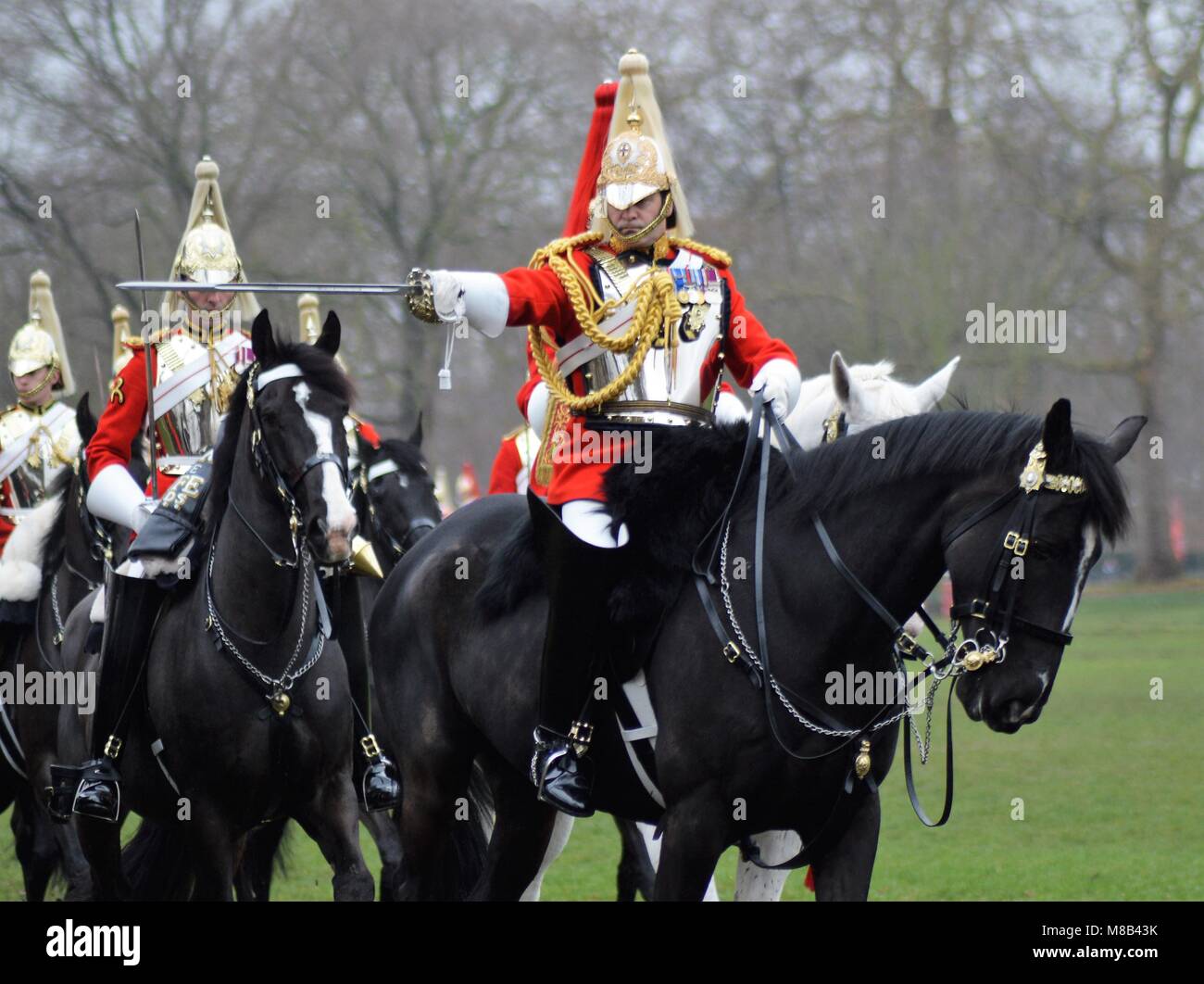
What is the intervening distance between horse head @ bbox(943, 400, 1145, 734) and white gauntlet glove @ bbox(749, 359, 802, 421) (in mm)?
985

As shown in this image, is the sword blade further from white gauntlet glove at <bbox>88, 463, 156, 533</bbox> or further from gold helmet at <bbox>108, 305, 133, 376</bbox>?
gold helmet at <bbox>108, 305, 133, 376</bbox>

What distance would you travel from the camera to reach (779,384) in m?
5.54

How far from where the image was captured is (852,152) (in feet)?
90.6

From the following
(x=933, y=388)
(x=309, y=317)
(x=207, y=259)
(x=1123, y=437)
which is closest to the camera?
(x=1123, y=437)

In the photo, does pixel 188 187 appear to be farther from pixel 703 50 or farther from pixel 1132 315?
pixel 1132 315

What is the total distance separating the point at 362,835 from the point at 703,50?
18601 millimetres

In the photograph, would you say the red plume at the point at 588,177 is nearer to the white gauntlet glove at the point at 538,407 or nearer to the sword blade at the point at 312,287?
the white gauntlet glove at the point at 538,407

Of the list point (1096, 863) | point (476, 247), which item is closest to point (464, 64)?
point (476, 247)

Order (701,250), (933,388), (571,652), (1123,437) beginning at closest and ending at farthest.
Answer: (1123,437)
(571,652)
(701,250)
(933,388)

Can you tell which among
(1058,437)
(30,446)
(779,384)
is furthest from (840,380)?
(30,446)

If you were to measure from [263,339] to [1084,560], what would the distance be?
2893mm

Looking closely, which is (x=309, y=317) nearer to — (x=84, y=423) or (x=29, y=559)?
(x=29, y=559)

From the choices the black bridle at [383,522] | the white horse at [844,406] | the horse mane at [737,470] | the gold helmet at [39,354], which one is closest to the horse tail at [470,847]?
the white horse at [844,406]

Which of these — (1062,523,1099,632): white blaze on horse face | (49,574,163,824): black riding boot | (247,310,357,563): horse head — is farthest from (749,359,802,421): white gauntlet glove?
(49,574,163,824): black riding boot
